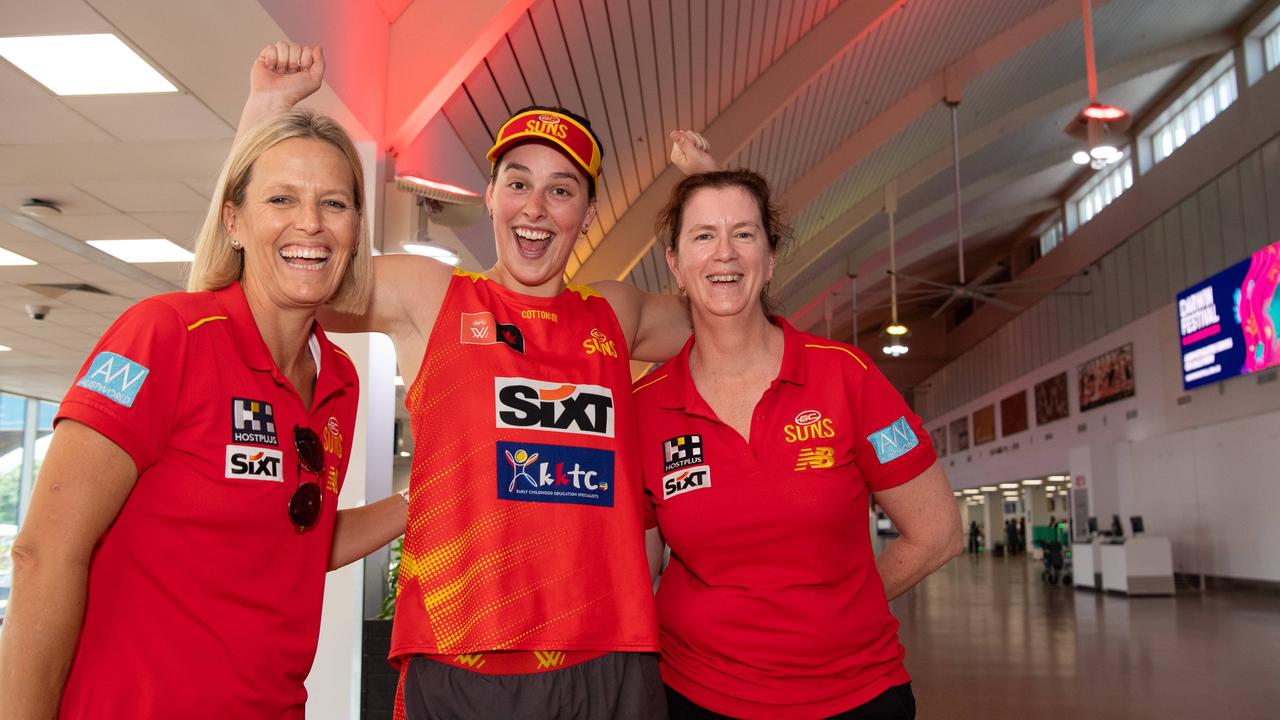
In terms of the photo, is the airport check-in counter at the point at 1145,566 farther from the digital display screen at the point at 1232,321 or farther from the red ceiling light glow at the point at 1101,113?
the red ceiling light glow at the point at 1101,113

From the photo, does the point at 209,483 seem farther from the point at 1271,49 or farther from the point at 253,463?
the point at 1271,49

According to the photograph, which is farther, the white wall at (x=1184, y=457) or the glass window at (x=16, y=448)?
the glass window at (x=16, y=448)

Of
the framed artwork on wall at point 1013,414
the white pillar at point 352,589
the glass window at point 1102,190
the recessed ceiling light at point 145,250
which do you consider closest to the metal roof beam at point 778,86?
the white pillar at point 352,589

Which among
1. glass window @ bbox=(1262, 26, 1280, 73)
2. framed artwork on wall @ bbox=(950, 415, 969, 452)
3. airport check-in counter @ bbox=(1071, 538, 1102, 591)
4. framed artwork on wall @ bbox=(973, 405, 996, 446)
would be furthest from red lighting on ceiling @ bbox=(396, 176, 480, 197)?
framed artwork on wall @ bbox=(950, 415, 969, 452)

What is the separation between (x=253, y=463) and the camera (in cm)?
142

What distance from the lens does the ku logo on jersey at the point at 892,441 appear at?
6.72 ft

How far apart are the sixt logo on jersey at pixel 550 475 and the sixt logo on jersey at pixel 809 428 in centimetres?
47

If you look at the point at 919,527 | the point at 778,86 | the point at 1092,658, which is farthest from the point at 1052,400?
the point at 919,527

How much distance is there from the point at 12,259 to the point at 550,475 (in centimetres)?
1045

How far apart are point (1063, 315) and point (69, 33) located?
988 inches

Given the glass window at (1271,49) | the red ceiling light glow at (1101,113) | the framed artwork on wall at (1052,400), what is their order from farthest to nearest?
the framed artwork on wall at (1052,400) < the glass window at (1271,49) < the red ceiling light glow at (1101,113)

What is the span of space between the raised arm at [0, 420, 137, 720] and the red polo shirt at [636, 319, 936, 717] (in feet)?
3.59

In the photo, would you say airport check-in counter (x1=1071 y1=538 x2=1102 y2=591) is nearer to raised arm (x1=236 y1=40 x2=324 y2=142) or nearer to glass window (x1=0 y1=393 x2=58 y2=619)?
raised arm (x1=236 y1=40 x2=324 y2=142)

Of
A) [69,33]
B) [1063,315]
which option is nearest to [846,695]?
[69,33]
